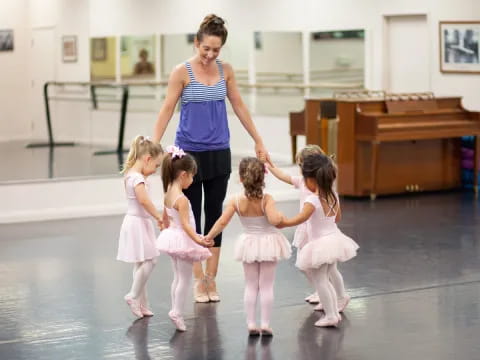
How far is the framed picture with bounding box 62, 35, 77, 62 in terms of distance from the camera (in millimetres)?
10952

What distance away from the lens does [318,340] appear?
540 centimetres

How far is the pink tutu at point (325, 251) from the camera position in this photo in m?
5.54

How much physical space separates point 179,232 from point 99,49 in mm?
6379

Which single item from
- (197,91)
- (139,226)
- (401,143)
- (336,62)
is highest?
(336,62)

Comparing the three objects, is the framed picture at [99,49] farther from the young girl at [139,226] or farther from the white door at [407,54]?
the young girl at [139,226]

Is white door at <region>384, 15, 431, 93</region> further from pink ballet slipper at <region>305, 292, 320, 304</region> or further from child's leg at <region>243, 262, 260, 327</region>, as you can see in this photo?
child's leg at <region>243, 262, 260, 327</region>

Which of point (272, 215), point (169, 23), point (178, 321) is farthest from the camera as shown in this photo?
point (169, 23)

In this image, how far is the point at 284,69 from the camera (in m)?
13.2

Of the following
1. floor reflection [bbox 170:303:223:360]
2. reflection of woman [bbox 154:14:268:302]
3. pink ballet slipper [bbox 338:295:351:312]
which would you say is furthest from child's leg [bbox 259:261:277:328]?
reflection of woman [bbox 154:14:268:302]

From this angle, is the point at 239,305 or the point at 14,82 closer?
the point at 239,305

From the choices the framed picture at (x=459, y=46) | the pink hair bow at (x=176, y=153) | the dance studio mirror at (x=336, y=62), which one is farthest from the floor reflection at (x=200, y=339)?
the dance studio mirror at (x=336, y=62)

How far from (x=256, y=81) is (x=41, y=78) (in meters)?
3.14

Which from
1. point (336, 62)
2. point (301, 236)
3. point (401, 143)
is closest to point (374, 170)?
point (401, 143)

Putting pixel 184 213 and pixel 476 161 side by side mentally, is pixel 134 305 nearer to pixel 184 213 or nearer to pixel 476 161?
pixel 184 213
